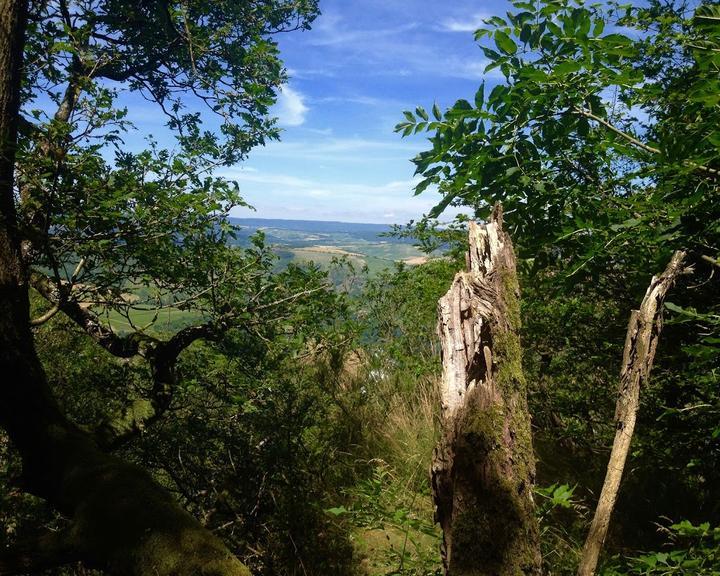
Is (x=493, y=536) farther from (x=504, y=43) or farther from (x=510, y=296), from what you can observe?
(x=504, y=43)

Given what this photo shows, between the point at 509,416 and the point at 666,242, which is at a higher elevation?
the point at 666,242

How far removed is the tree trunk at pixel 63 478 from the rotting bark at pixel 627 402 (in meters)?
1.35

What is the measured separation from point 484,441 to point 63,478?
2450 millimetres

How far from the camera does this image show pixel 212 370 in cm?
456

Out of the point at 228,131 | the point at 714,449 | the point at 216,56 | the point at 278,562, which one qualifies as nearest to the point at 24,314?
the point at 278,562

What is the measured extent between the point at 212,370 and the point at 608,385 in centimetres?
413

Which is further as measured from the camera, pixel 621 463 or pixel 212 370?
pixel 212 370

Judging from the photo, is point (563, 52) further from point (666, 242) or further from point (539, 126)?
point (666, 242)

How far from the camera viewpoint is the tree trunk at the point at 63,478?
1811 mm

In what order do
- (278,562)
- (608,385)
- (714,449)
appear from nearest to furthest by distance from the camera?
(714,449), (278,562), (608,385)

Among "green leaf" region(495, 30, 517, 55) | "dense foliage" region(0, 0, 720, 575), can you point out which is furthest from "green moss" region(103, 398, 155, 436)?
"green leaf" region(495, 30, 517, 55)

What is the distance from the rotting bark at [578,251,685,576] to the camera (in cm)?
135

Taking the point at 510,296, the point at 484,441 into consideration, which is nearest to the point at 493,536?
the point at 484,441

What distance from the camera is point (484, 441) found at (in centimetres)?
141
